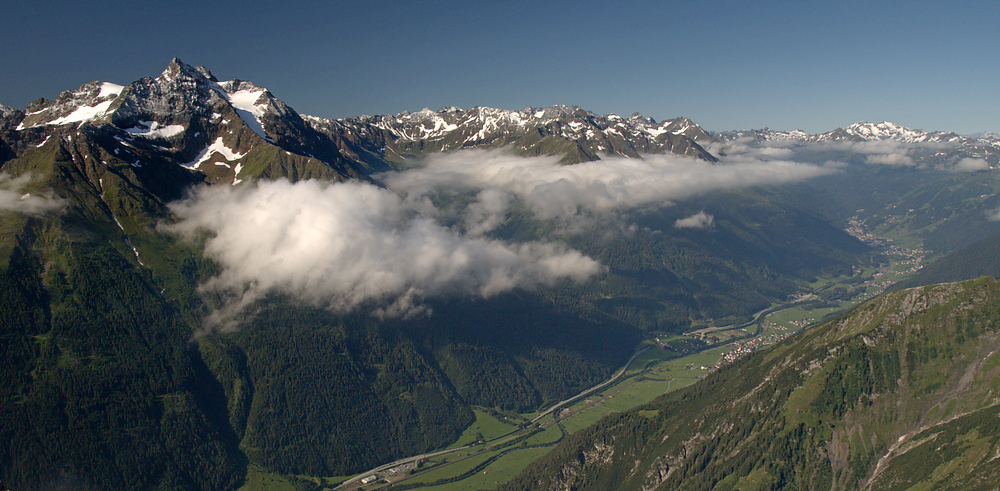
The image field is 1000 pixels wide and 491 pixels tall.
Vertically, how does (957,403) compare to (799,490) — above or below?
above

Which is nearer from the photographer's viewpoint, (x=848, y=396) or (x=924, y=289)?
(x=848, y=396)

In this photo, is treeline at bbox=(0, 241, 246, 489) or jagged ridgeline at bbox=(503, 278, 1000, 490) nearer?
jagged ridgeline at bbox=(503, 278, 1000, 490)

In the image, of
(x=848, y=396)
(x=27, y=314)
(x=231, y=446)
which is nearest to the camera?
(x=848, y=396)

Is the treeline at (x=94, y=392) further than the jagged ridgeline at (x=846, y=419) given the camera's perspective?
Yes

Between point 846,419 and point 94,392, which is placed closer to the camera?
point 846,419

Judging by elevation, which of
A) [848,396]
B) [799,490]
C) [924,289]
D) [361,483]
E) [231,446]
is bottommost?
[361,483]

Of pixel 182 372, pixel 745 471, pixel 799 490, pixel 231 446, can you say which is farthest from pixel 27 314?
pixel 799 490

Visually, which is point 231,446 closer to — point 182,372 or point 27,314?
point 182,372

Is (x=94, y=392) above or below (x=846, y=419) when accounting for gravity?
above
